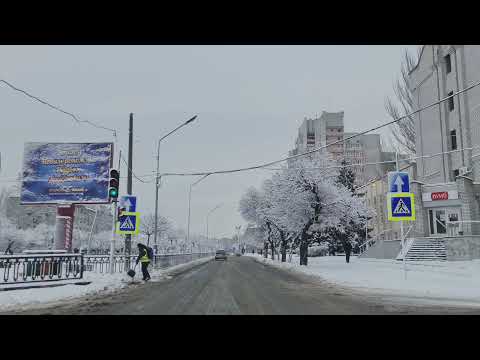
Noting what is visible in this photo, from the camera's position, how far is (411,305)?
10.5 m

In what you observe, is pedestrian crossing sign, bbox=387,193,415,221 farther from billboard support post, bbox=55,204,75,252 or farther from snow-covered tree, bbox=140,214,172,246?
snow-covered tree, bbox=140,214,172,246

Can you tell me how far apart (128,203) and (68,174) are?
4671 mm

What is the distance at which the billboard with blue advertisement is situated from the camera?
22375 millimetres

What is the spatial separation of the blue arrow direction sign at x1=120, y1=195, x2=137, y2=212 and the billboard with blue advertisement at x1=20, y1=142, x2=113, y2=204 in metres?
2.15

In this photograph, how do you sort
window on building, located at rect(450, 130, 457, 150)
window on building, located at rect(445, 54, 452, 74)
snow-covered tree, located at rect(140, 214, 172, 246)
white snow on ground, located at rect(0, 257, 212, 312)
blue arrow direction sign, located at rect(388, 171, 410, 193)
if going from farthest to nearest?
snow-covered tree, located at rect(140, 214, 172, 246) → window on building, located at rect(445, 54, 452, 74) → window on building, located at rect(450, 130, 457, 150) → blue arrow direction sign, located at rect(388, 171, 410, 193) → white snow on ground, located at rect(0, 257, 212, 312)

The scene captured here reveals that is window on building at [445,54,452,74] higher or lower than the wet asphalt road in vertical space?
higher

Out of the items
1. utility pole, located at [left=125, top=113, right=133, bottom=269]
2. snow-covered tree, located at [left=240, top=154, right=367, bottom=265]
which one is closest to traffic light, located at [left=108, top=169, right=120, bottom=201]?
utility pole, located at [left=125, top=113, right=133, bottom=269]

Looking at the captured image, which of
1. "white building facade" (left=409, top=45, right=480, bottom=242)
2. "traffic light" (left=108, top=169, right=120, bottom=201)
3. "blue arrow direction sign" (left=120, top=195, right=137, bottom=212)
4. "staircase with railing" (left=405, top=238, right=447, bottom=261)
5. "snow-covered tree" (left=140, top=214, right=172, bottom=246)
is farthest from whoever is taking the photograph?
"snow-covered tree" (left=140, top=214, right=172, bottom=246)

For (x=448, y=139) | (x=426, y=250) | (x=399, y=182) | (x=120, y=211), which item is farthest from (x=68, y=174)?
(x=448, y=139)

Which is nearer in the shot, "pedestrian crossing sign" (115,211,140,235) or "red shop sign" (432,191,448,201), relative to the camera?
"pedestrian crossing sign" (115,211,140,235)
